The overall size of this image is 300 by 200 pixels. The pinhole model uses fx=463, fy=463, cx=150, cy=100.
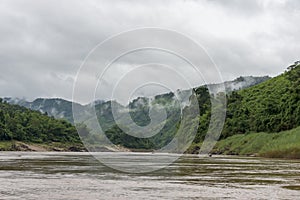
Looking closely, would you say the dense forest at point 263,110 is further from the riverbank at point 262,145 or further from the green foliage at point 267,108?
the riverbank at point 262,145

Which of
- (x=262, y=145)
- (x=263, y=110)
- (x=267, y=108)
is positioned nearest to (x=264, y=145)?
(x=262, y=145)

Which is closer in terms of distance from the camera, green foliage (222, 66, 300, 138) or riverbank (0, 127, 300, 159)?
riverbank (0, 127, 300, 159)

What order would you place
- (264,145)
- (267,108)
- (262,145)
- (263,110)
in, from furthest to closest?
(263,110) < (267,108) < (262,145) < (264,145)

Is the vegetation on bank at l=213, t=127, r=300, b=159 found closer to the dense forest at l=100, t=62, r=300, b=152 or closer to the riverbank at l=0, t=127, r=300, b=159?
the riverbank at l=0, t=127, r=300, b=159

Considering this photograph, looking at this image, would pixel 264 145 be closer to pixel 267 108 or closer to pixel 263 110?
pixel 267 108

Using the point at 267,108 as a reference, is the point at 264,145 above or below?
below

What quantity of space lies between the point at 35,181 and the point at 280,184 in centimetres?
1740

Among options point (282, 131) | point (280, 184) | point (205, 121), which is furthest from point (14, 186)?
point (205, 121)

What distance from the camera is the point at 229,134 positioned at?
520 ft

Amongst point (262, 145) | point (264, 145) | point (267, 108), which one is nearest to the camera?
point (264, 145)

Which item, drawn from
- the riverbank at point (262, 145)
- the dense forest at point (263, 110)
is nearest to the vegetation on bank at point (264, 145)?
the riverbank at point (262, 145)

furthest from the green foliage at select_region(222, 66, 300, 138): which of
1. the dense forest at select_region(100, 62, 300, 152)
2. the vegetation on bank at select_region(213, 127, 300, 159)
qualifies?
the vegetation on bank at select_region(213, 127, 300, 159)

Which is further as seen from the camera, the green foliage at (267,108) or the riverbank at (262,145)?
the green foliage at (267,108)

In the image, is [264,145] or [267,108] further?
[267,108]
